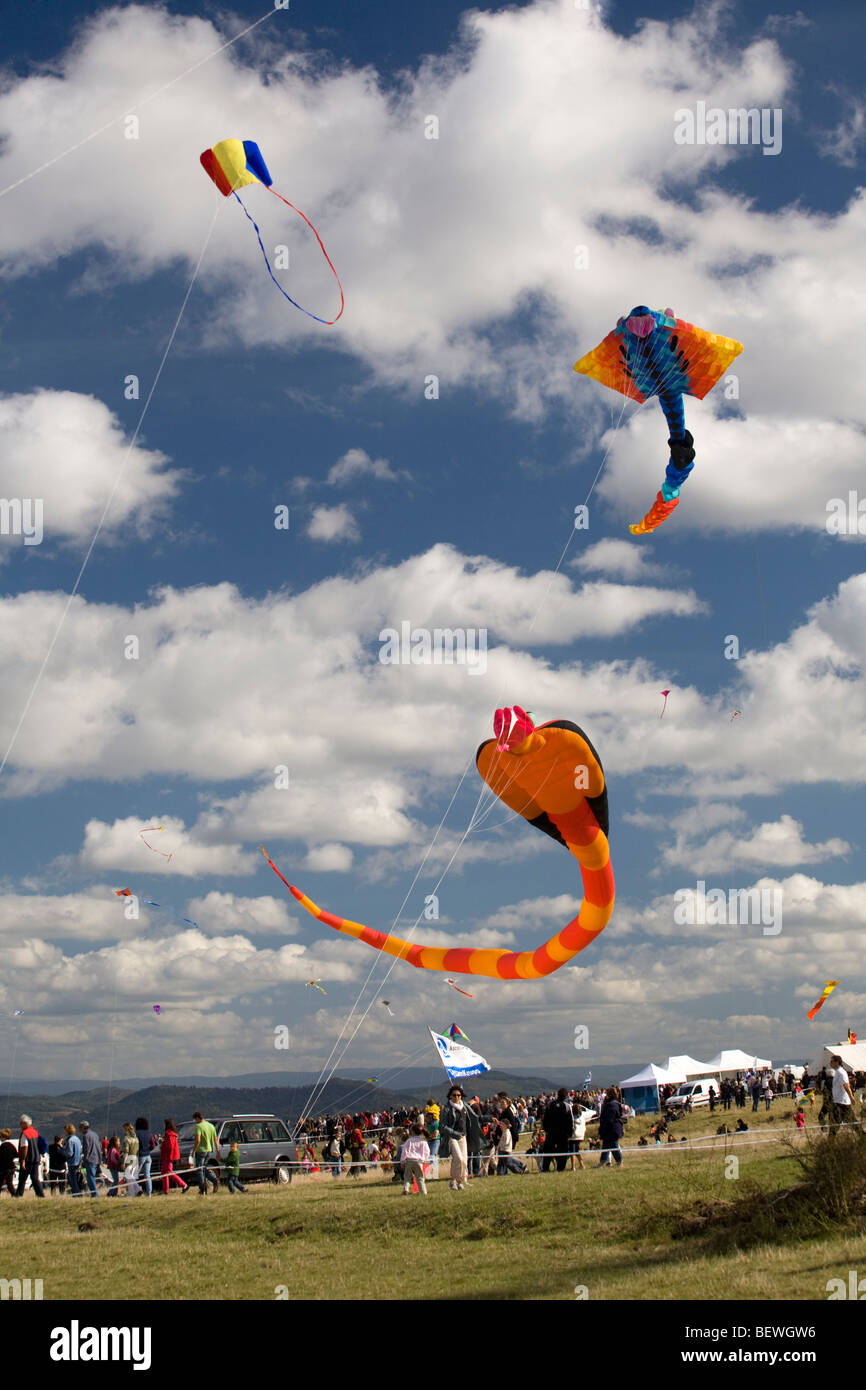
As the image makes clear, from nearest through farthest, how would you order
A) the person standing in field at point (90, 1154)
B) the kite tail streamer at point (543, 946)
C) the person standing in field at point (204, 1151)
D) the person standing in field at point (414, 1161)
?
the kite tail streamer at point (543, 946) < the person standing in field at point (414, 1161) < the person standing in field at point (204, 1151) < the person standing in field at point (90, 1154)

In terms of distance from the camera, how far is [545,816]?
14.4 m

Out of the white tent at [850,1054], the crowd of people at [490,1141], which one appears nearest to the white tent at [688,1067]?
the white tent at [850,1054]

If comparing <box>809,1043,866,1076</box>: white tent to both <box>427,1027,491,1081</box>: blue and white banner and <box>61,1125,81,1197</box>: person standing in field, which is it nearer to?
<box>427,1027,491,1081</box>: blue and white banner

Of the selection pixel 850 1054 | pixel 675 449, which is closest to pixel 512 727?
pixel 675 449

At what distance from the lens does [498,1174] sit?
1978 centimetres

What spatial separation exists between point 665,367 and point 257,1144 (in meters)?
16.3

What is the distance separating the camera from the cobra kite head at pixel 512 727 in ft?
44.2

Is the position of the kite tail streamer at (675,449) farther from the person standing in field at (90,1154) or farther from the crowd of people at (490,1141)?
the person standing in field at (90,1154)

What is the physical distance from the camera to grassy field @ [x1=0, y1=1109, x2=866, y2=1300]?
35.2 ft

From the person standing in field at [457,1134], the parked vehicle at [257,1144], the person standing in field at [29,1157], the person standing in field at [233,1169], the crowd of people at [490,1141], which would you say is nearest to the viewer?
the person standing in field at [457,1134]

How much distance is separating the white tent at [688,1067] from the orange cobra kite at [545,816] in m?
41.9

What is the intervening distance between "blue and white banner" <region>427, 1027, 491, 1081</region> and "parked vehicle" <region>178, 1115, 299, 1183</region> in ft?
21.4

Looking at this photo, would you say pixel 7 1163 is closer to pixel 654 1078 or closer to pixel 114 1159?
pixel 114 1159
